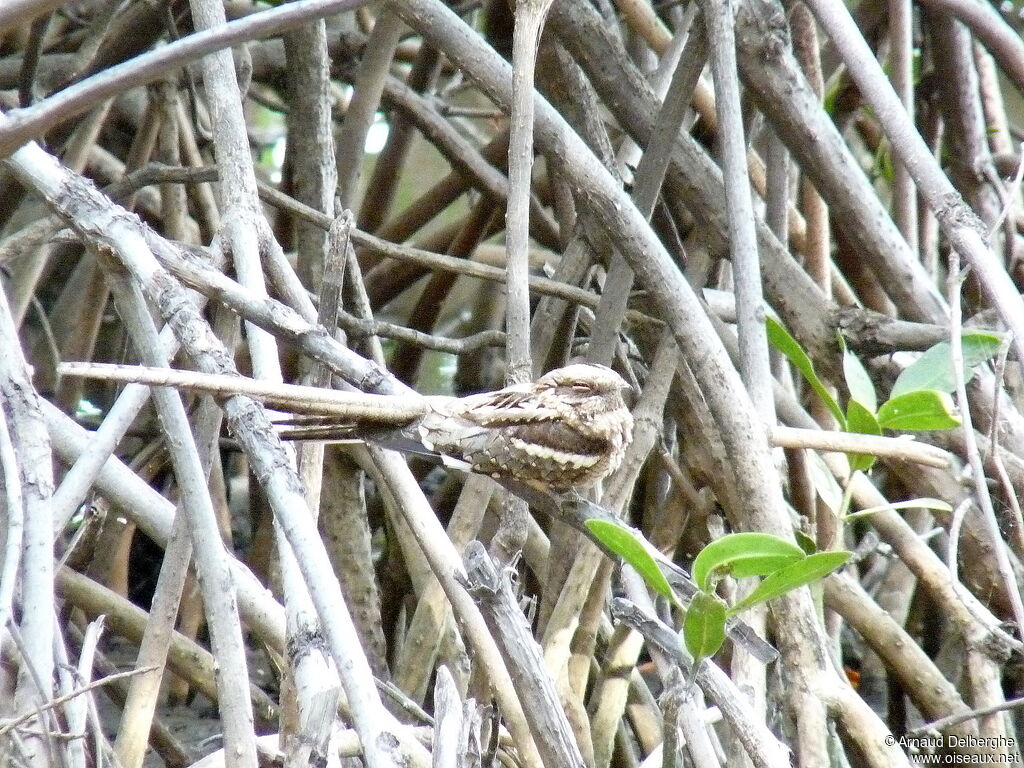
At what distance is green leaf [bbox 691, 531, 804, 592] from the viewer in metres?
1.07

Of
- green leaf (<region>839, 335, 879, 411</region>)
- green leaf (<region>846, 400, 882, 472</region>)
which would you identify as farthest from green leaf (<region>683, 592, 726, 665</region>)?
green leaf (<region>839, 335, 879, 411</region>)

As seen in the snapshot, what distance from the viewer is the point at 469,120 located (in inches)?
185

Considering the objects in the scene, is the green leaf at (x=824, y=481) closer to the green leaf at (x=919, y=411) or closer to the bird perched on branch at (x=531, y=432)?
the green leaf at (x=919, y=411)

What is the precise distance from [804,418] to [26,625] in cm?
157

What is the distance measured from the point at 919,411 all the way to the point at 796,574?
0.50 m

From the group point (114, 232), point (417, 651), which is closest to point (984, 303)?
point (417, 651)

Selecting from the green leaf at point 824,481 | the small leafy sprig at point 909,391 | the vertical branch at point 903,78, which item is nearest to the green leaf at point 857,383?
the small leafy sprig at point 909,391

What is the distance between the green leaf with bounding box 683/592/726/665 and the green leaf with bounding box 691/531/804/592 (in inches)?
1.0

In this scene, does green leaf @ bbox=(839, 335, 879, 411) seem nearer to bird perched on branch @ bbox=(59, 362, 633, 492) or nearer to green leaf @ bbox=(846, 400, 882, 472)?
green leaf @ bbox=(846, 400, 882, 472)

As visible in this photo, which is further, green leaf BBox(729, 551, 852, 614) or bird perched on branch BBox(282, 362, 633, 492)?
bird perched on branch BBox(282, 362, 633, 492)

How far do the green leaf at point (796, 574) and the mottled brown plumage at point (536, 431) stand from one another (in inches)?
13.9

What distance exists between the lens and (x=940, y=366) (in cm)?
159

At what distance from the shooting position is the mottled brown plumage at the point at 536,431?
1.37 metres

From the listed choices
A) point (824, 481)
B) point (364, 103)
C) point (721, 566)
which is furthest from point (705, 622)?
point (364, 103)
